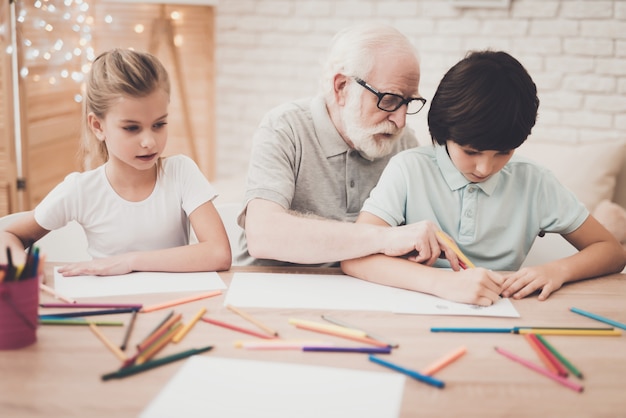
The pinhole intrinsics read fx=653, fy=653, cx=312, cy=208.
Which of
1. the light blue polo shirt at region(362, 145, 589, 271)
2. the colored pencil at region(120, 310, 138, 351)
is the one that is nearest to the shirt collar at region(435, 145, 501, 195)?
the light blue polo shirt at region(362, 145, 589, 271)

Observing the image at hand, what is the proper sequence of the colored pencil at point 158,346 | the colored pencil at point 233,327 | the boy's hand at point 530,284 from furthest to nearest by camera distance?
the boy's hand at point 530,284 → the colored pencil at point 233,327 → the colored pencil at point 158,346

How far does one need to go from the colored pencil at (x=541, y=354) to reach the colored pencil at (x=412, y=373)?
0.61 feet

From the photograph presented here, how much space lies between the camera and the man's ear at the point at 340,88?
174 cm

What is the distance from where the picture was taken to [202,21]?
3918 millimetres

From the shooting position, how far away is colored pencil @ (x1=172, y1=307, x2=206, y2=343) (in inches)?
41.2

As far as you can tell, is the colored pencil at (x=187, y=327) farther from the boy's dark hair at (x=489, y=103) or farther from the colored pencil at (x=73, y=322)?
the boy's dark hair at (x=489, y=103)

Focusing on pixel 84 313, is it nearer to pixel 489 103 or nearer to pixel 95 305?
pixel 95 305

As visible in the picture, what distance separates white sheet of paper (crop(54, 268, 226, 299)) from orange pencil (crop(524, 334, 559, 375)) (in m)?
0.59

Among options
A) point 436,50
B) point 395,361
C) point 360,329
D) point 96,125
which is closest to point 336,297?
point 360,329

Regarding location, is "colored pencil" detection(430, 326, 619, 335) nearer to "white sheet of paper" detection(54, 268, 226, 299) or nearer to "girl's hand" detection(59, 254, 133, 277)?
"white sheet of paper" detection(54, 268, 226, 299)

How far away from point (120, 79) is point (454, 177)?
0.82 m

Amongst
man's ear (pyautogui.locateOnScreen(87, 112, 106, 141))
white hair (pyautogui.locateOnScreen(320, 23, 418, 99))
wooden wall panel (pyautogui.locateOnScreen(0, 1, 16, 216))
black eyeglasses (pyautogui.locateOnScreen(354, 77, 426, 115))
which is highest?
white hair (pyautogui.locateOnScreen(320, 23, 418, 99))

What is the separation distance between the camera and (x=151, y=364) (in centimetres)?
94

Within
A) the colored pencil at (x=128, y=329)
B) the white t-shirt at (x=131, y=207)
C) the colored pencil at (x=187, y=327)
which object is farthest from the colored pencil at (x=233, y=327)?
the white t-shirt at (x=131, y=207)
